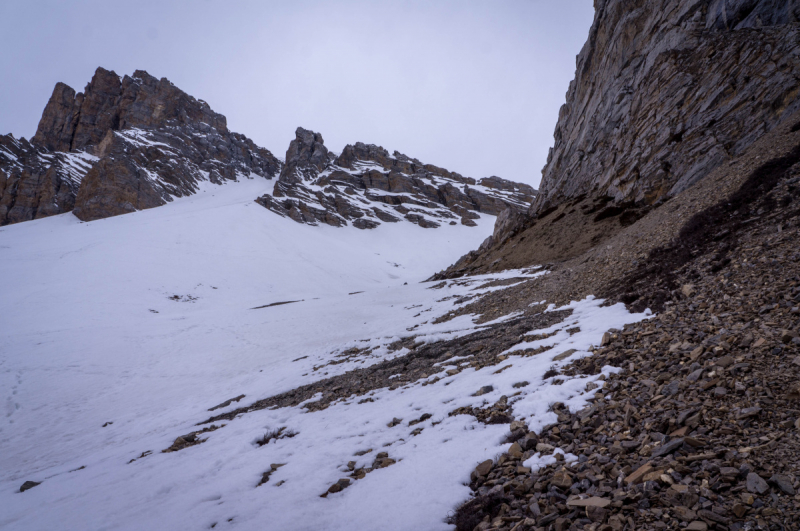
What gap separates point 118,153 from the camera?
101125mm

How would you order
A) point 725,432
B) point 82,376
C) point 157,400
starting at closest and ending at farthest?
point 725,432, point 157,400, point 82,376

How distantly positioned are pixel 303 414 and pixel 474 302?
12.7m

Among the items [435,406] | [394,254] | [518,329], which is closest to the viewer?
[435,406]

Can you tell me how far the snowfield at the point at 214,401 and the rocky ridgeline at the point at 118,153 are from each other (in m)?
66.8

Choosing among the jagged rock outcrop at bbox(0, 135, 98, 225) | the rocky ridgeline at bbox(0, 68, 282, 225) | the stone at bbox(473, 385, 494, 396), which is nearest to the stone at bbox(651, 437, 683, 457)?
the stone at bbox(473, 385, 494, 396)

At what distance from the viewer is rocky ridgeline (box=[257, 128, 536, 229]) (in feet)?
321

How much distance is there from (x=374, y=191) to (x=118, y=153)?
82.7 metres

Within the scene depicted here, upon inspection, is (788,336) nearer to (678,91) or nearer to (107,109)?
(678,91)

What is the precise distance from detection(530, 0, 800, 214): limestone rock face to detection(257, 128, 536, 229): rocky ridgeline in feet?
227

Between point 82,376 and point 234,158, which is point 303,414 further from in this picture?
point 234,158

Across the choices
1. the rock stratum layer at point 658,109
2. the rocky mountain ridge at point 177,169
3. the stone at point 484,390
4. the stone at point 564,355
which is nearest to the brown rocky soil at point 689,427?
the stone at point 564,355

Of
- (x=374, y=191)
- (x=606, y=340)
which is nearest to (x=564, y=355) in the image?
(x=606, y=340)

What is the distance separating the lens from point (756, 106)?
20312 mm

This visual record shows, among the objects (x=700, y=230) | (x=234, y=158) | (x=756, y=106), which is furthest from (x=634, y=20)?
(x=234, y=158)
